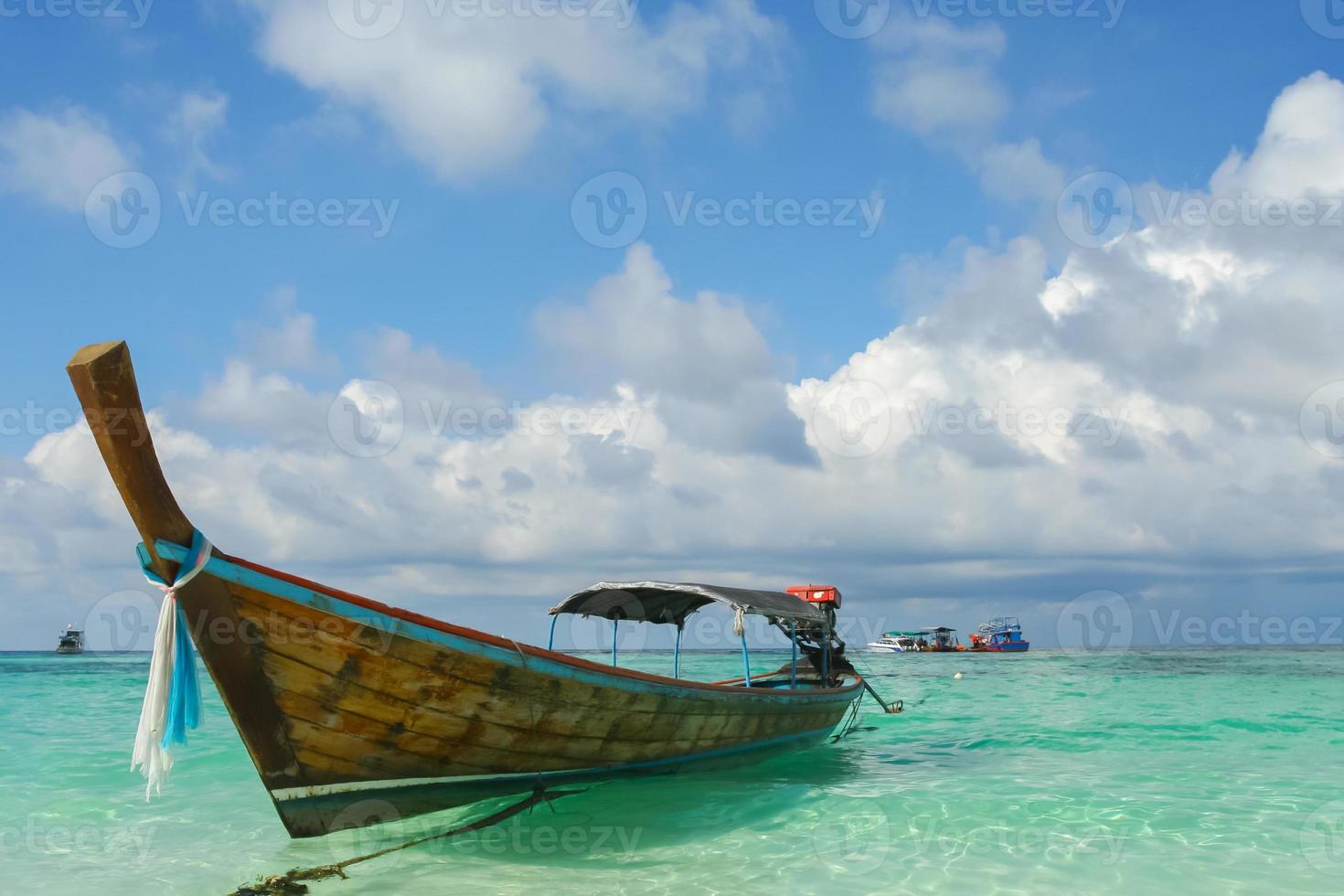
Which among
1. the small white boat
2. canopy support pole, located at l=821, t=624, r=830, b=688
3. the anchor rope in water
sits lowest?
the small white boat

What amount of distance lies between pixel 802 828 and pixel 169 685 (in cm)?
624

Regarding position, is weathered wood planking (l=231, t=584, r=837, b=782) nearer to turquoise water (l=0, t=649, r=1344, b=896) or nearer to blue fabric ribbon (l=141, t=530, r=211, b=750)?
blue fabric ribbon (l=141, t=530, r=211, b=750)

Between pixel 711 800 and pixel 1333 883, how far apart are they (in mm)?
5893

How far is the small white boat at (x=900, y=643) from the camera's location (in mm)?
74625

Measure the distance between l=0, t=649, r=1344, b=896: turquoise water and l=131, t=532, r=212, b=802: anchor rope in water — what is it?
2.04 metres

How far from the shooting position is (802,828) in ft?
29.3

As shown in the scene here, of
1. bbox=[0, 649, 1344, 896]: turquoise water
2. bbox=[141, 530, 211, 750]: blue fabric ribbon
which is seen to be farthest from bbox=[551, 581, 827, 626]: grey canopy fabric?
bbox=[141, 530, 211, 750]: blue fabric ribbon

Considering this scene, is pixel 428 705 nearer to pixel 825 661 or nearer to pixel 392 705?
pixel 392 705

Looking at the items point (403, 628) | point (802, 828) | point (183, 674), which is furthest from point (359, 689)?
point (802, 828)

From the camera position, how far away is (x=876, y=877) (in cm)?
736

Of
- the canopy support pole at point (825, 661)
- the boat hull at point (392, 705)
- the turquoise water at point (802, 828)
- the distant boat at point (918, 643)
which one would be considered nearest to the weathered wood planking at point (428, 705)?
the boat hull at point (392, 705)

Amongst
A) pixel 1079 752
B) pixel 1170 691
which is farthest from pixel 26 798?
pixel 1170 691

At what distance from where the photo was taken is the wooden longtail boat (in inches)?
217

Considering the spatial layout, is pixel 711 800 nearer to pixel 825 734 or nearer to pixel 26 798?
pixel 825 734
